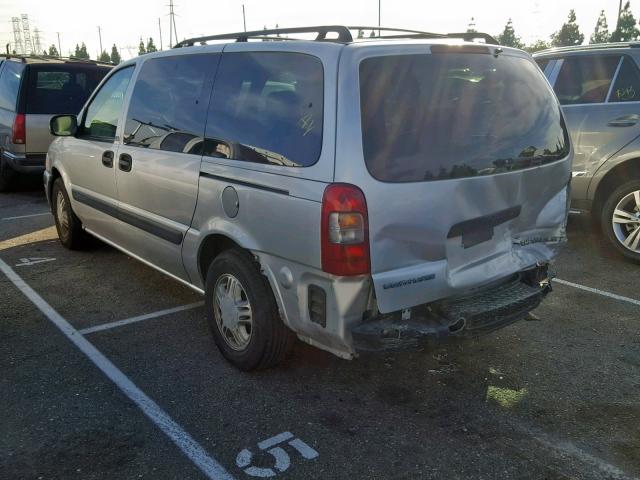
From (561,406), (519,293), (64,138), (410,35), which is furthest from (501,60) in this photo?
(64,138)

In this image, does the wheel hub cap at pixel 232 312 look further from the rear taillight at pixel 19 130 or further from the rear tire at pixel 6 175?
the rear tire at pixel 6 175

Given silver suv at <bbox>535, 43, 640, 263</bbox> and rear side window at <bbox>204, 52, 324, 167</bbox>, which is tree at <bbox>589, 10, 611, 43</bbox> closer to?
silver suv at <bbox>535, 43, 640, 263</bbox>

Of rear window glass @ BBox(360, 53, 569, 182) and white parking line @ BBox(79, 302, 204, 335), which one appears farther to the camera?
white parking line @ BBox(79, 302, 204, 335)

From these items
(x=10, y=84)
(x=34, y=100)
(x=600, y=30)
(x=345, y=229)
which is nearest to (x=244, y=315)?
(x=345, y=229)

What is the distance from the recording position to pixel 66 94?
8.84 meters

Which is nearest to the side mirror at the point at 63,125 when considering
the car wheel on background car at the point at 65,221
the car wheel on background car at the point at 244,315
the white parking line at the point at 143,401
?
the car wheel on background car at the point at 65,221

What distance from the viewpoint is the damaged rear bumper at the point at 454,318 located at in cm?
276

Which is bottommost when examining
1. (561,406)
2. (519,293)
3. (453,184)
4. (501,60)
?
(561,406)

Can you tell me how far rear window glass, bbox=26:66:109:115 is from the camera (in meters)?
8.49

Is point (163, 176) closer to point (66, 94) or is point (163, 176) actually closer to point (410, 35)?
point (410, 35)

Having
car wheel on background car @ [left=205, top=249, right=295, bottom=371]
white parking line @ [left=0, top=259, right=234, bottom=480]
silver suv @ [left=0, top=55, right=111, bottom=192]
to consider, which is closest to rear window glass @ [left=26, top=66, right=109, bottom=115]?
silver suv @ [left=0, top=55, right=111, bottom=192]

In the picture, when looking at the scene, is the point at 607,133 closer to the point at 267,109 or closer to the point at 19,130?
the point at 267,109

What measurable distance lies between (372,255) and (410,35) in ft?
5.17

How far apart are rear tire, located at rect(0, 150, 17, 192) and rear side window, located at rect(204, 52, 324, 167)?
7008mm
